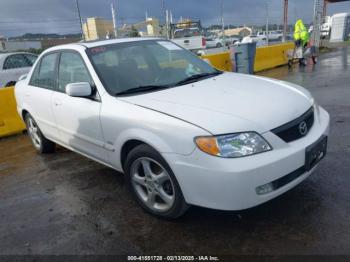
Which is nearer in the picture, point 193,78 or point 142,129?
point 142,129

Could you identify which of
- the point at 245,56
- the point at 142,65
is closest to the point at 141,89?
the point at 142,65

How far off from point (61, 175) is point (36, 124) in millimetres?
1127

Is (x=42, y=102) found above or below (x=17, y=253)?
above

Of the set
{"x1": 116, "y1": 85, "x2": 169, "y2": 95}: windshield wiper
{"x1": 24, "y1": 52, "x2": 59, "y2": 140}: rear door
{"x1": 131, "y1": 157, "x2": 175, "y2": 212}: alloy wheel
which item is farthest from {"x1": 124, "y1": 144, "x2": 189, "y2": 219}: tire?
{"x1": 24, "y1": 52, "x2": 59, "y2": 140}: rear door

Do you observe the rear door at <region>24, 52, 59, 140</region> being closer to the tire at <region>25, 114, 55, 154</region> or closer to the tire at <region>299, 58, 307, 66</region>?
the tire at <region>25, 114, 55, 154</region>

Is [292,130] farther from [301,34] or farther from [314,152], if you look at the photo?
[301,34]

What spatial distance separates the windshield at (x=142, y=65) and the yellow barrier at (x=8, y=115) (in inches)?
166

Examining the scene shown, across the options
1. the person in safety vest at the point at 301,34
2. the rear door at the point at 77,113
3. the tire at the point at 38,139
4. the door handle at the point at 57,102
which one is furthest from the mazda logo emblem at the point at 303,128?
the person in safety vest at the point at 301,34

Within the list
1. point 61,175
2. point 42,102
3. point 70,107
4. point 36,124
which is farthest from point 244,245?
point 36,124

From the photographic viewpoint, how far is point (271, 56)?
1448cm

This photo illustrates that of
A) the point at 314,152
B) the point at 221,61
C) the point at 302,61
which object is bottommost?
the point at 302,61

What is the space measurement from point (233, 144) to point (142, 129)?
86 cm

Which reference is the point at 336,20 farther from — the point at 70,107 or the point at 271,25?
the point at 70,107

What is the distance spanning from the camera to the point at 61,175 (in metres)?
4.64
